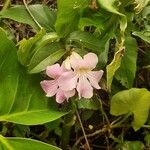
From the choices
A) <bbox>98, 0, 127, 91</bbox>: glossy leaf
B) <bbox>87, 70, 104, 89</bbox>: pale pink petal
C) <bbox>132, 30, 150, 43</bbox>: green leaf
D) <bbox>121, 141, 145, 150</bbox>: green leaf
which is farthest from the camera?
<bbox>121, 141, 145, 150</bbox>: green leaf

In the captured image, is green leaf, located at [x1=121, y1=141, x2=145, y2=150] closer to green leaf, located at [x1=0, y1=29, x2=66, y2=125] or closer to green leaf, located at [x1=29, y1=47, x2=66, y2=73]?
green leaf, located at [x1=0, y1=29, x2=66, y2=125]

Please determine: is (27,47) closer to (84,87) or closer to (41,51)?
(41,51)

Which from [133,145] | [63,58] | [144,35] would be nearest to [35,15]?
[63,58]

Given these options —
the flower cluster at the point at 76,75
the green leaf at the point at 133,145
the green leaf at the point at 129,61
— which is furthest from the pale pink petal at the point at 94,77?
the green leaf at the point at 133,145

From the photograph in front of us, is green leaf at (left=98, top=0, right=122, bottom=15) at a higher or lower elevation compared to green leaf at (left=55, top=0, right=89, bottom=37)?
higher

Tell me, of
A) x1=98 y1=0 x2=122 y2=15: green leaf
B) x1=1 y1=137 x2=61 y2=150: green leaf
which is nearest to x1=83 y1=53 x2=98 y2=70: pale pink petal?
x1=98 y1=0 x2=122 y2=15: green leaf

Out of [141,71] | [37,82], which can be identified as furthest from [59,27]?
[141,71]

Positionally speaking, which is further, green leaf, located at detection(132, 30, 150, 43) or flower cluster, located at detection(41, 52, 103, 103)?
green leaf, located at detection(132, 30, 150, 43)

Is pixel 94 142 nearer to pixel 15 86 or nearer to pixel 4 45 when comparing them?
pixel 15 86
